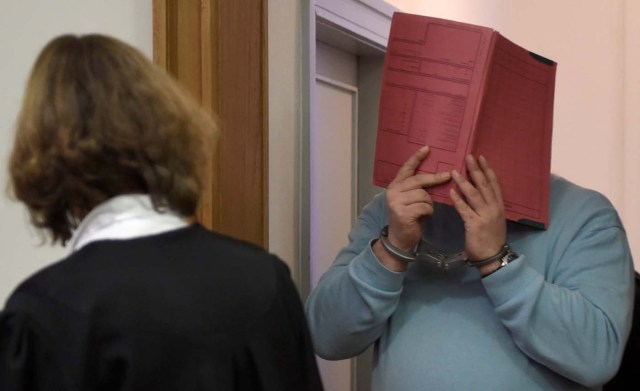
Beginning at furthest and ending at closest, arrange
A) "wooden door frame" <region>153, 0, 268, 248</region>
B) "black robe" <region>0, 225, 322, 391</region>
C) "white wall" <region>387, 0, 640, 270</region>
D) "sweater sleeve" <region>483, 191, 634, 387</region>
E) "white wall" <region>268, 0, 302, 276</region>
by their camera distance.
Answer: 1. "white wall" <region>387, 0, 640, 270</region>
2. "white wall" <region>268, 0, 302, 276</region>
3. "wooden door frame" <region>153, 0, 268, 248</region>
4. "sweater sleeve" <region>483, 191, 634, 387</region>
5. "black robe" <region>0, 225, 322, 391</region>

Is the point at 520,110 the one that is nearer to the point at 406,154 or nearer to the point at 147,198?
the point at 406,154

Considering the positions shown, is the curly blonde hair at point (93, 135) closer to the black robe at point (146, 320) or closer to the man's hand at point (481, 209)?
the black robe at point (146, 320)

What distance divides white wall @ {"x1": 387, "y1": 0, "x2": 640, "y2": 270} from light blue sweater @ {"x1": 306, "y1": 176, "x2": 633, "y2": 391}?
1.44m

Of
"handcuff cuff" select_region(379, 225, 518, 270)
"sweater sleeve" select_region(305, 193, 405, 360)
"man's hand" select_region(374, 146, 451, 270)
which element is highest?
"man's hand" select_region(374, 146, 451, 270)

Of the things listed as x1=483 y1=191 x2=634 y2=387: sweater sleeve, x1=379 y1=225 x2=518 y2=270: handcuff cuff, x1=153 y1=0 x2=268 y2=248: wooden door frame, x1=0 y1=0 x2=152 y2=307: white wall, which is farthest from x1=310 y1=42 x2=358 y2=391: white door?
x1=483 y1=191 x2=634 y2=387: sweater sleeve

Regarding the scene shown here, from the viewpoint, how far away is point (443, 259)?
3.75ft

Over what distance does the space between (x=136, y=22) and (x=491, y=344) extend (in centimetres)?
87

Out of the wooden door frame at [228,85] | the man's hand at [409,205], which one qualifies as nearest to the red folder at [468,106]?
the man's hand at [409,205]

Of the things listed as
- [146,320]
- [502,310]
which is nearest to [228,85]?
[502,310]

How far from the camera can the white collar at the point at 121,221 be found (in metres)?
0.73

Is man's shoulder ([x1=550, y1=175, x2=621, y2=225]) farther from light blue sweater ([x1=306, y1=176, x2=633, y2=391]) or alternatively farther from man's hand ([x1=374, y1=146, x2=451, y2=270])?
man's hand ([x1=374, y1=146, x2=451, y2=270])

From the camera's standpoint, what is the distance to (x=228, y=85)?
4.62ft

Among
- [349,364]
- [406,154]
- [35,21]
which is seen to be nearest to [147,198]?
[406,154]

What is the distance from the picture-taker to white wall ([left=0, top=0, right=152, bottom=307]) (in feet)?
4.67
